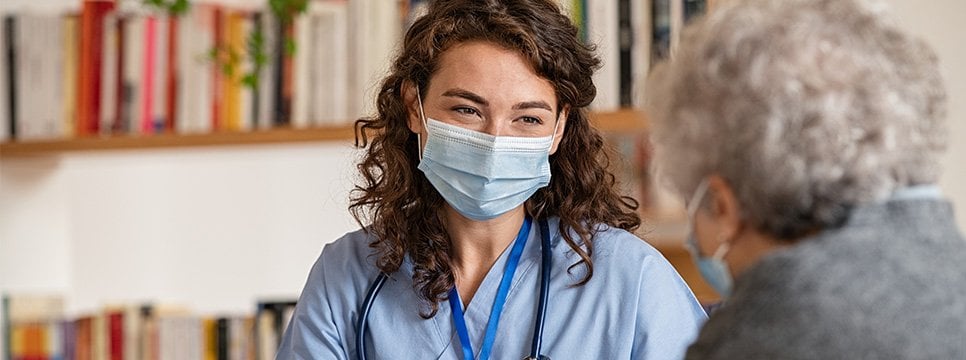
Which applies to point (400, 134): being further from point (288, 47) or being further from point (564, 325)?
point (288, 47)

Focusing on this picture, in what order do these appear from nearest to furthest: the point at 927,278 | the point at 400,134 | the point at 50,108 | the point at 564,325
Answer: the point at 927,278, the point at 564,325, the point at 400,134, the point at 50,108

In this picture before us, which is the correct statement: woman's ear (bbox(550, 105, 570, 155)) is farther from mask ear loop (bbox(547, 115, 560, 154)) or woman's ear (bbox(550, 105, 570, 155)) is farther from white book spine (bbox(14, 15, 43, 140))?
white book spine (bbox(14, 15, 43, 140))

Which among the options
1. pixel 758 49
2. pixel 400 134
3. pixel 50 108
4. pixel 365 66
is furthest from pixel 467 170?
pixel 50 108

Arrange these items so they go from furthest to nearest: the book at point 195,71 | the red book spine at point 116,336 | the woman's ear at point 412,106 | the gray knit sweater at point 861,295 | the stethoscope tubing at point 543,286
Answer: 1. the red book spine at point 116,336
2. the book at point 195,71
3. the woman's ear at point 412,106
4. the stethoscope tubing at point 543,286
5. the gray knit sweater at point 861,295

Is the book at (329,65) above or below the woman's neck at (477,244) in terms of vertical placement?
above

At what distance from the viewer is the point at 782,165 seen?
3.26ft

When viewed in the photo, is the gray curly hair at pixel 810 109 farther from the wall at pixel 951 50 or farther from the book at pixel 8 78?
the book at pixel 8 78

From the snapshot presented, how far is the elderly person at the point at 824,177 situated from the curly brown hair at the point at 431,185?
28.5 inches

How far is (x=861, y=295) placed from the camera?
3.06 feet

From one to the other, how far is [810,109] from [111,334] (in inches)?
88.6

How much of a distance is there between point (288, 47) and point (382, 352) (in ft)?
3.59

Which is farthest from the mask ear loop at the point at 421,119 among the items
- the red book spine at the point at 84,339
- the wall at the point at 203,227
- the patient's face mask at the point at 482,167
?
the wall at the point at 203,227

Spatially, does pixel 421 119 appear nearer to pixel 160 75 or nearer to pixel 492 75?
pixel 492 75

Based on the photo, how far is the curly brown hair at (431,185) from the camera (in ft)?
5.84
